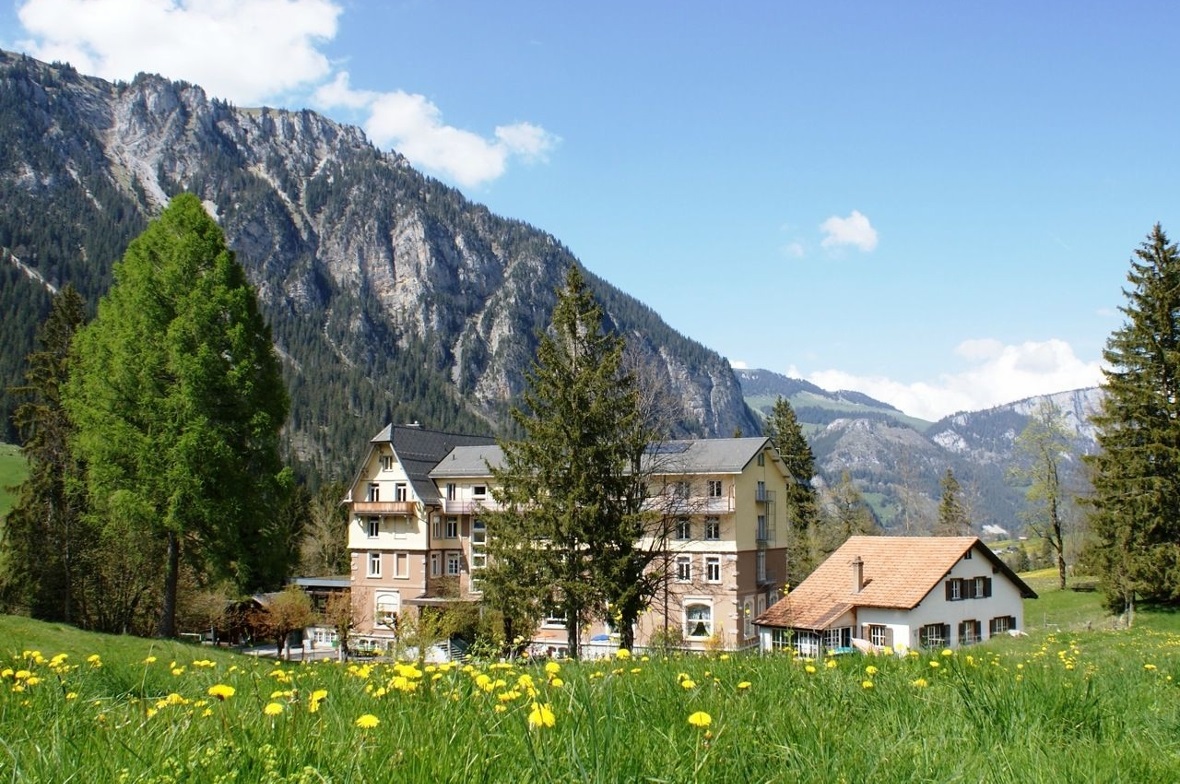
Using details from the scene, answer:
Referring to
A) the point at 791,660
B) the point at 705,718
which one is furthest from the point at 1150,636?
the point at 705,718

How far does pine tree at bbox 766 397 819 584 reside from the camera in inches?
2469

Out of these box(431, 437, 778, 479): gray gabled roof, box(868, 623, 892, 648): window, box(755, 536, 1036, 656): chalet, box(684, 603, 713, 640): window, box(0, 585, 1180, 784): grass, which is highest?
box(431, 437, 778, 479): gray gabled roof

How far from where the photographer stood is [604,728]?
11.5 feet

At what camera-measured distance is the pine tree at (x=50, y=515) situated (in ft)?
115

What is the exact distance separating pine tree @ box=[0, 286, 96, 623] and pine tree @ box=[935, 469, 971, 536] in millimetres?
61914

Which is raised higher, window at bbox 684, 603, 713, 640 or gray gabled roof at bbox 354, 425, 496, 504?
gray gabled roof at bbox 354, 425, 496, 504

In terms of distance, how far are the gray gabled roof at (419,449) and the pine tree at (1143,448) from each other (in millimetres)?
33328

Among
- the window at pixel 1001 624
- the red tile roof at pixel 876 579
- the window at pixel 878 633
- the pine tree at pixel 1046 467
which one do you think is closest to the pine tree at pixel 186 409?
the red tile roof at pixel 876 579

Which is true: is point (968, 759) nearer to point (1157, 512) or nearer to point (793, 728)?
point (793, 728)

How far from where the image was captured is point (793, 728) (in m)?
4.13

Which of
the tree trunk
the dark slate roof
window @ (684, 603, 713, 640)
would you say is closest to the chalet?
window @ (684, 603, 713, 640)

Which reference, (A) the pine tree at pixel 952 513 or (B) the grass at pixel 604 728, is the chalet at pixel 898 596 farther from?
(A) the pine tree at pixel 952 513

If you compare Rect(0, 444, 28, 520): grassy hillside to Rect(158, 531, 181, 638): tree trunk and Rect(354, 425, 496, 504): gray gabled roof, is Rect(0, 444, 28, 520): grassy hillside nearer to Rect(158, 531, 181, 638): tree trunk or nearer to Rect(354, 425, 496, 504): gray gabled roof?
Rect(354, 425, 496, 504): gray gabled roof

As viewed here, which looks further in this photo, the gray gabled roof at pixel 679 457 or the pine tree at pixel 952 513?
the pine tree at pixel 952 513
